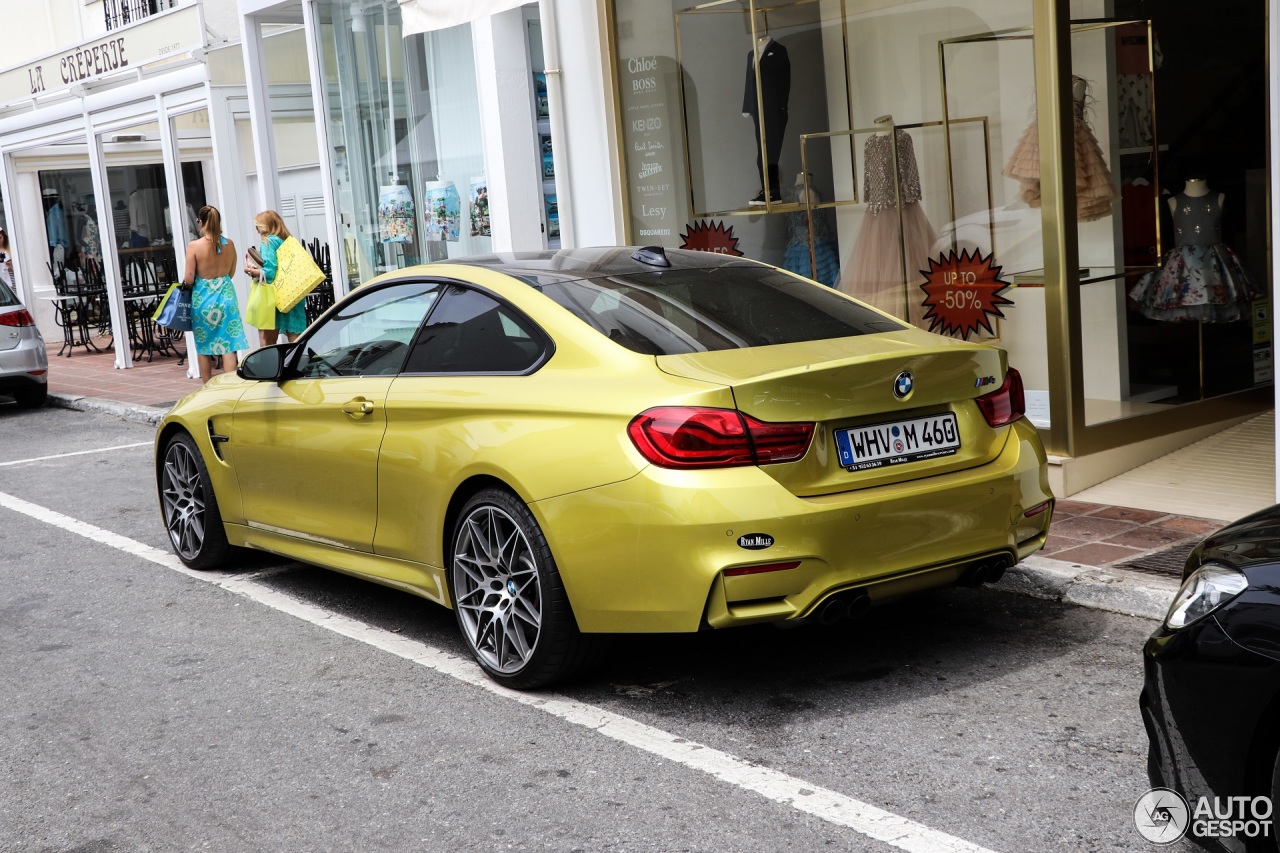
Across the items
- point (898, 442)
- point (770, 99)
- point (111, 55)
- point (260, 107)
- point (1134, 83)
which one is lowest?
point (898, 442)

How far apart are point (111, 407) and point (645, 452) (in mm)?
11148

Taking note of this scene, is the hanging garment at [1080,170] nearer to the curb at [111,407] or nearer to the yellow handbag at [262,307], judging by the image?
the yellow handbag at [262,307]

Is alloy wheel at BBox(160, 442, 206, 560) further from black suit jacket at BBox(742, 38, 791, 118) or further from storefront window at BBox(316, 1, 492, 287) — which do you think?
storefront window at BBox(316, 1, 492, 287)

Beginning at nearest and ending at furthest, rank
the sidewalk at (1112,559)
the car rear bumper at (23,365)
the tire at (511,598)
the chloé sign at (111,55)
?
the tire at (511,598)
the sidewalk at (1112,559)
the car rear bumper at (23,365)
the chloé sign at (111,55)

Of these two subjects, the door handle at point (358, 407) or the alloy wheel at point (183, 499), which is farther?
the alloy wheel at point (183, 499)

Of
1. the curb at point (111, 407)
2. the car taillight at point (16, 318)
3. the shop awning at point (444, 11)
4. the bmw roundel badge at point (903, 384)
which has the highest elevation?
the shop awning at point (444, 11)

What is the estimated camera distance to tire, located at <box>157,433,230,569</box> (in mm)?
6676

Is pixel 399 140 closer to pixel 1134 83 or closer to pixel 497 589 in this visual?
pixel 1134 83

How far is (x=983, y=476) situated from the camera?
14.7 ft

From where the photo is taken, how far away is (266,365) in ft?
19.5

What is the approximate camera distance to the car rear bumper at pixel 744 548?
406cm

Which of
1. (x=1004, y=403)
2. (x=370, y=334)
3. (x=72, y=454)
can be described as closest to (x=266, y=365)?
(x=370, y=334)

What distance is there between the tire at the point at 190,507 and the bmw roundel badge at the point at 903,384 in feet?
12.0

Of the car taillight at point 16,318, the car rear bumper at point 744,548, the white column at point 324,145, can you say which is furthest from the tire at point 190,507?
the car taillight at point 16,318
